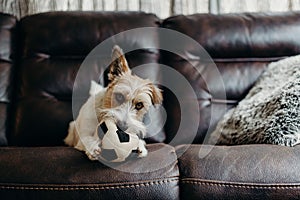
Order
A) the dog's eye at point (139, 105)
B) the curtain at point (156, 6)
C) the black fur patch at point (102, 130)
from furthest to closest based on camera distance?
1. the curtain at point (156, 6)
2. the dog's eye at point (139, 105)
3. the black fur patch at point (102, 130)

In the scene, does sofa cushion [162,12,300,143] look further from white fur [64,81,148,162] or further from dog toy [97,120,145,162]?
dog toy [97,120,145,162]

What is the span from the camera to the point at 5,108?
2221mm

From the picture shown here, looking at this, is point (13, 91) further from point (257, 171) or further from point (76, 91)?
point (257, 171)

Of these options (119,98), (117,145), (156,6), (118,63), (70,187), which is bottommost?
(70,187)

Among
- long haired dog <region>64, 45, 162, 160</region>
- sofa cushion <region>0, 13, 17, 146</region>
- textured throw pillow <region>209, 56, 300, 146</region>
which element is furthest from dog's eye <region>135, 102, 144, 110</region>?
sofa cushion <region>0, 13, 17, 146</region>

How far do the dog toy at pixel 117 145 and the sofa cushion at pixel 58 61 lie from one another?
1.96 feet

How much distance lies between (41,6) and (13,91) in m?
0.58

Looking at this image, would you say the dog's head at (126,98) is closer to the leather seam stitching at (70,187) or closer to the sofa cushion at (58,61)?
the leather seam stitching at (70,187)

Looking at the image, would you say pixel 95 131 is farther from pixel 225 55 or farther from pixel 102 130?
pixel 225 55

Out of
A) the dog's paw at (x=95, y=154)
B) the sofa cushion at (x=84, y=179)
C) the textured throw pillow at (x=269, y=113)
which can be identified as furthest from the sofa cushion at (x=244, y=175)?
the dog's paw at (x=95, y=154)

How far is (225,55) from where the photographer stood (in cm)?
233

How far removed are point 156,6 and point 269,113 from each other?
3.49 feet

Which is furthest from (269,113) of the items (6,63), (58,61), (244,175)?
(6,63)

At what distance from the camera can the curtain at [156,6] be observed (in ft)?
8.56
